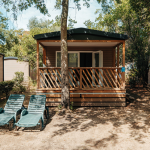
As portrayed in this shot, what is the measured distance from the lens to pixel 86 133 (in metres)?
3.81

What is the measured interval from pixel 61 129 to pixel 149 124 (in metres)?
2.54

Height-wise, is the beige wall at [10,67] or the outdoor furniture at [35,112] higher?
the beige wall at [10,67]

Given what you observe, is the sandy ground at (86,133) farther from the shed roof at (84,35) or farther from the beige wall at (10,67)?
the beige wall at (10,67)

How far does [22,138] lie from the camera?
11.5 feet

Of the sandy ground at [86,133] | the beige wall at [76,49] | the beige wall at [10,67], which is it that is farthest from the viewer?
the beige wall at [10,67]

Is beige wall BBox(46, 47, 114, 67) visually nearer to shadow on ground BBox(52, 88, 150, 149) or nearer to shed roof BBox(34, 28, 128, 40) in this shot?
shed roof BBox(34, 28, 128, 40)

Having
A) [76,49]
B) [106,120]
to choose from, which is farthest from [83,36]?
[106,120]

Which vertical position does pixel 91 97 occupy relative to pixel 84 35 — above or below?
below

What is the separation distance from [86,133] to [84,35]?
4003 millimetres

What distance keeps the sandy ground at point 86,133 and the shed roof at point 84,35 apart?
3.07 metres

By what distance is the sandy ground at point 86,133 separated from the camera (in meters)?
3.16

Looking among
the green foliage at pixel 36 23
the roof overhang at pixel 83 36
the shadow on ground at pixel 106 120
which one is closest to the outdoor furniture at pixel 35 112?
the shadow on ground at pixel 106 120

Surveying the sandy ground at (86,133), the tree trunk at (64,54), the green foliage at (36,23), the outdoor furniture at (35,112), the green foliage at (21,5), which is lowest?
the sandy ground at (86,133)

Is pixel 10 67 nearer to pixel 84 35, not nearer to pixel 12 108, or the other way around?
pixel 84 35
